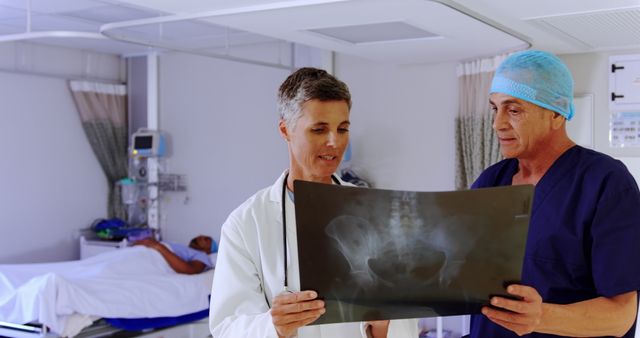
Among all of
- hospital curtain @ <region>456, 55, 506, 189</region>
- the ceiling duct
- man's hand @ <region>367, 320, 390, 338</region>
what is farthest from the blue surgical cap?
hospital curtain @ <region>456, 55, 506, 189</region>

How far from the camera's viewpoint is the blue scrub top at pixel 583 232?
1689 millimetres

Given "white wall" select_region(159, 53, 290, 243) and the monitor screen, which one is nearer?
"white wall" select_region(159, 53, 290, 243)

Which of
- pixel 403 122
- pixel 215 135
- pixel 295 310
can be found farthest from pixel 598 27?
pixel 215 135

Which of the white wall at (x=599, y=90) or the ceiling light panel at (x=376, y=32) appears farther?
the white wall at (x=599, y=90)

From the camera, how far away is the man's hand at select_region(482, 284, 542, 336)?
1.51m

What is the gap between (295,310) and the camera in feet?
5.04

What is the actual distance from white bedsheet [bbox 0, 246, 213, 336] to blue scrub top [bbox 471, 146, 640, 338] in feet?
12.2

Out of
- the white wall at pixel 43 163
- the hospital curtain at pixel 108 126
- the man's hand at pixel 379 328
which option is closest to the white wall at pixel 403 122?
the hospital curtain at pixel 108 126

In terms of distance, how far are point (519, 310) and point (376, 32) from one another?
3.22m

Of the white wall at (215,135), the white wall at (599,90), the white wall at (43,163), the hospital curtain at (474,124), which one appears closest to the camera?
the white wall at (599,90)

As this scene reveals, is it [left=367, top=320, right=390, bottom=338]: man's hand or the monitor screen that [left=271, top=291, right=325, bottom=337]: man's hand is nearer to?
[left=367, top=320, right=390, bottom=338]: man's hand

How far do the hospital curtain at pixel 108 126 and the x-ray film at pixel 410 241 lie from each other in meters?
6.78

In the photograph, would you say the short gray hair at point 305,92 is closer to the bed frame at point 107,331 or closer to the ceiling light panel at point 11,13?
the bed frame at point 107,331

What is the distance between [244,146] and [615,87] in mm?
3472
